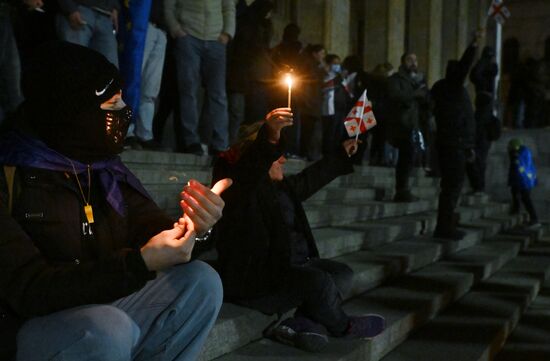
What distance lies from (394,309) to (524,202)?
294 inches

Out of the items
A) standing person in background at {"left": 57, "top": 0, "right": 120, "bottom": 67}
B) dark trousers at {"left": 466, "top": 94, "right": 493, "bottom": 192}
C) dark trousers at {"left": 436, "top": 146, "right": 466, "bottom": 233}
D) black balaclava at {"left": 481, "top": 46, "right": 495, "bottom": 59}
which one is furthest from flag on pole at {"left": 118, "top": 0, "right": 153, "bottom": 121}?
dark trousers at {"left": 466, "top": 94, "right": 493, "bottom": 192}

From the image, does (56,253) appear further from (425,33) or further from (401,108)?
(425,33)

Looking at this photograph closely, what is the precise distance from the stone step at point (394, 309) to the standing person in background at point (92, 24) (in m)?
2.64

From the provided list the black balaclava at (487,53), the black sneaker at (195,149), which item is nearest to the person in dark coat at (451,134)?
the black sneaker at (195,149)

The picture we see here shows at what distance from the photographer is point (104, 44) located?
4875 mm

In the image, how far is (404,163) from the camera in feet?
26.2

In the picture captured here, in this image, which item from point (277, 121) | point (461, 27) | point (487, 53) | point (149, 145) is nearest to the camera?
point (277, 121)

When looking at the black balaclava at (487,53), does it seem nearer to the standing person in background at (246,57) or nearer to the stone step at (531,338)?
the standing person in background at (246,57)

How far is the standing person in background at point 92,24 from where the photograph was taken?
4641mm

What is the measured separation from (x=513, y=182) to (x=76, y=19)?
323 inches

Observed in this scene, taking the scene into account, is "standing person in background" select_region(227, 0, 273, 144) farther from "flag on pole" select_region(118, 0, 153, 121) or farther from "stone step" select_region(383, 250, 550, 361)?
"stone step" select_region(383, 250, 550, 361)

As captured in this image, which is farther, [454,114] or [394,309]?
[454,114]

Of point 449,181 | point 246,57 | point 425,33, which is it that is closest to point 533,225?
point 449,181

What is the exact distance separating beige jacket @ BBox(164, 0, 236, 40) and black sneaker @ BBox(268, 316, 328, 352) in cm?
338
